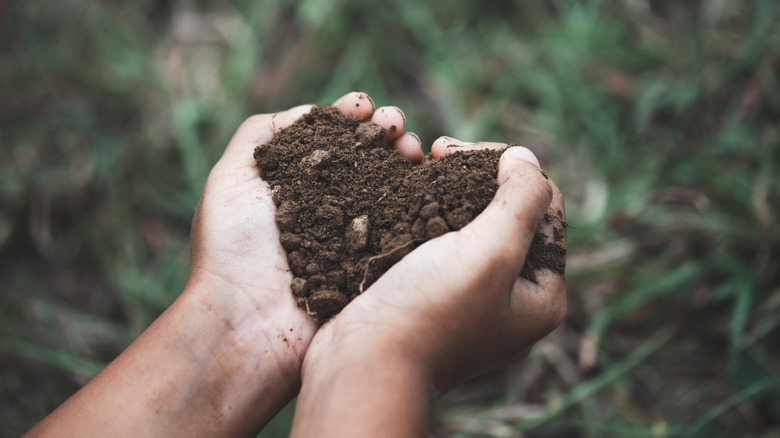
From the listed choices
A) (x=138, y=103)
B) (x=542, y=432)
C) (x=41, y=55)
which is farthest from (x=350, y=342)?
(x=41, y=55)

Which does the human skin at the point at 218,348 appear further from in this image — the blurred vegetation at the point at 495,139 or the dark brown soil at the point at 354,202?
the blurred vegetation at the point at 495,139

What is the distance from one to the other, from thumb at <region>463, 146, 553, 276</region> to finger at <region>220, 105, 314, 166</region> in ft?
2.06

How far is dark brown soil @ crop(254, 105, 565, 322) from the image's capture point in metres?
1.14

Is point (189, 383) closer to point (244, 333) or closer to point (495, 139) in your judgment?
point (244, 333)

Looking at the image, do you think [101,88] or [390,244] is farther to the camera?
[101,88]

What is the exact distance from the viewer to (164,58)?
261 cm

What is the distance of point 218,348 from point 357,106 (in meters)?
0.70

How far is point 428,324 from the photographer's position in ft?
3.27

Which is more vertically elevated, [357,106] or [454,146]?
[357,106]

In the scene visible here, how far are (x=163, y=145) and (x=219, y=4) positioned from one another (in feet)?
3.17

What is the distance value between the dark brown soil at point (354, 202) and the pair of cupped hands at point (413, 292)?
0.13 ft

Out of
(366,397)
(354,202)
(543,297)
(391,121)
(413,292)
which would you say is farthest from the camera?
(391,121)

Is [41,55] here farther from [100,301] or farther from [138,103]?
[100,301]

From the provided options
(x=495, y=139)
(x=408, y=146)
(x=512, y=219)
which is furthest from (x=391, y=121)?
(x=495, y=139)
